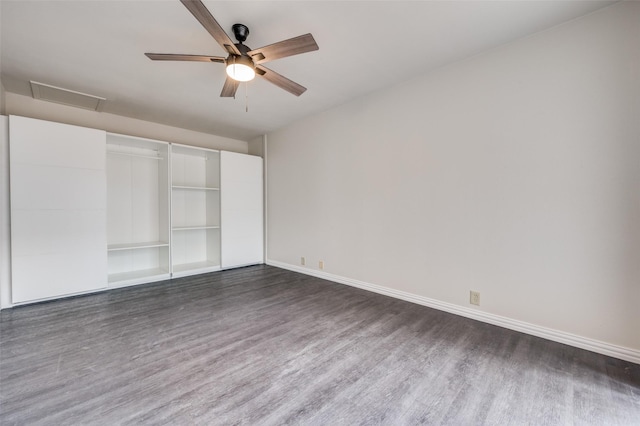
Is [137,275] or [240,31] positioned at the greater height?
[240,31]

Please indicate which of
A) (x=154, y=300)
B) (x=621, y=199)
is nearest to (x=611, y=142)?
(x=621, y=199)

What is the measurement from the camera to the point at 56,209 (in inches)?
124

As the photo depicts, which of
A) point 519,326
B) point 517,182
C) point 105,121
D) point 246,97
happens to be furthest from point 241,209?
point 519,326

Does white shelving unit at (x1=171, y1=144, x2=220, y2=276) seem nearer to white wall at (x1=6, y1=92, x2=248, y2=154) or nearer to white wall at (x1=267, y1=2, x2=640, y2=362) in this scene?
white wall at (x1=6, y1=92, x2=248, y2=154)

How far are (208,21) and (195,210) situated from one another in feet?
12.7

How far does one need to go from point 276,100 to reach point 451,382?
360cm

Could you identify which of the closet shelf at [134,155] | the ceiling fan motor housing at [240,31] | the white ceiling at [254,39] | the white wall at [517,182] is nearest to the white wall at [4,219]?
the white ceiling at [254,39]

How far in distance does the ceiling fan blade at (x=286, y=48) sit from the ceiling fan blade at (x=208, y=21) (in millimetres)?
166

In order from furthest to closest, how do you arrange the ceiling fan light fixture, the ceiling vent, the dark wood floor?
the ceiling vent < the ceiling fan light fixture < the dark wood floor

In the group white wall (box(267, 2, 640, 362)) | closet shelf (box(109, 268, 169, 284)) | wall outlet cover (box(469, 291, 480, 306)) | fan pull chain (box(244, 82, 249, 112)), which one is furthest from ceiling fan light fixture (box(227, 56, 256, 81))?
closet shelf (box(109, 268, 169, 284))

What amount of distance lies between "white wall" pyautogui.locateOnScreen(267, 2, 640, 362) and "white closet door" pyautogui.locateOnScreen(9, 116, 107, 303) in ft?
10.9

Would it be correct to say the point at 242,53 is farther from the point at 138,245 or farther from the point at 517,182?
the point at 138,245

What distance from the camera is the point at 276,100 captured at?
3660 millimetres

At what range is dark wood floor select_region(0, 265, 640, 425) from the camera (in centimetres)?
148
